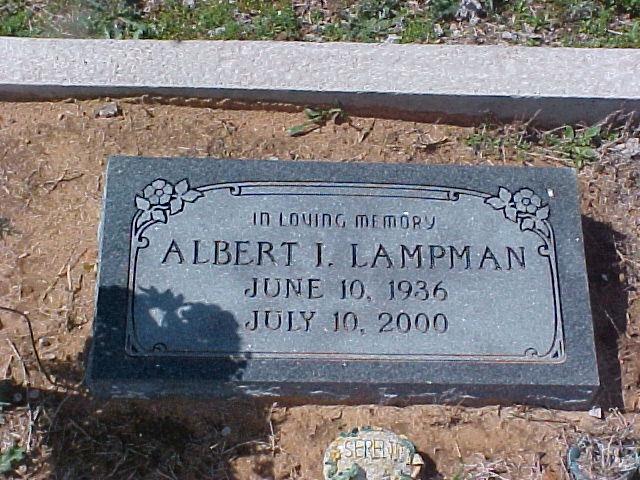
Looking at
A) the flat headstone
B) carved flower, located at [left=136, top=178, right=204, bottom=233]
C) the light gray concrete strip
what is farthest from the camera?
the light gray concrete strip

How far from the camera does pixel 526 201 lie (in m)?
3.18

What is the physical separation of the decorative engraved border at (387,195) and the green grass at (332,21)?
1.02m

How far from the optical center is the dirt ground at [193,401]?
293cm

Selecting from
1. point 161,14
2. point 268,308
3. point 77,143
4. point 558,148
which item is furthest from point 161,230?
point 558,148

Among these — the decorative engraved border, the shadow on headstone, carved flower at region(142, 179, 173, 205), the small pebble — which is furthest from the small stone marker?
the small pebble

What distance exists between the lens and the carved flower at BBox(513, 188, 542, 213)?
3168 millimetres

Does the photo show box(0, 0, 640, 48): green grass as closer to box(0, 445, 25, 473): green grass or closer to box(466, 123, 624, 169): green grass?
box(466, 123, 624, 169): green grass

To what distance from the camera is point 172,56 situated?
3.64 meters

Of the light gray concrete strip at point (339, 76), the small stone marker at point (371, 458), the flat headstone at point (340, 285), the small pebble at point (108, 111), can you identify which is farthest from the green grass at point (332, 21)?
the small stone marker at point (371, 458)

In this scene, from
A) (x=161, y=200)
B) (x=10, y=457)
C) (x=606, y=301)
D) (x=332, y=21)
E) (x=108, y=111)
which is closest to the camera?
(x=10, y=457)

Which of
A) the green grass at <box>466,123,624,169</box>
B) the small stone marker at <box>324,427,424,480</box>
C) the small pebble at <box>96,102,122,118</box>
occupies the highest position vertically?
the small pebble at <box>96,102,122,118</box>

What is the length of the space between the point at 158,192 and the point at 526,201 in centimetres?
132

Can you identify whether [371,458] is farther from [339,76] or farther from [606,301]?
[339,76]

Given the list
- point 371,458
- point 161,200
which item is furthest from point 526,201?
point 161,200
